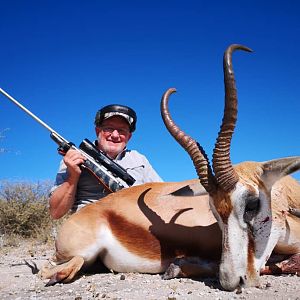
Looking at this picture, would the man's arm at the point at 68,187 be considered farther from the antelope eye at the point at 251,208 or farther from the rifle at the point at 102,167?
the antelope eye at the point at 251,208

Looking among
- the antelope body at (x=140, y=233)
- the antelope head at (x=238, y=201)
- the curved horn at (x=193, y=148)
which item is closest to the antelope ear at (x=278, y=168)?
the antelope head at (x=238, y=201)

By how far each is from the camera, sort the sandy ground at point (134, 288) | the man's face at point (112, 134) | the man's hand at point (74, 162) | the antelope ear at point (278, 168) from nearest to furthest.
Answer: the sandy ground at point (134, 288) → the antelope ear at point (278, 168) → the man's hand at point (74, 162) → the man's face at point (112, 134)

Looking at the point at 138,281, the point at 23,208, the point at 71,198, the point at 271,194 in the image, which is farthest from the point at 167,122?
the point at 23,208

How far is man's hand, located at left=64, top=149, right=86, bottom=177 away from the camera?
603cm

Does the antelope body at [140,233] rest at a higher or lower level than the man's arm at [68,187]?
lower

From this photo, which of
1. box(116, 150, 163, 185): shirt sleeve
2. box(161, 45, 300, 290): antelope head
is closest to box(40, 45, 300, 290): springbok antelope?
box(161, 45, 300, 290): antelope head

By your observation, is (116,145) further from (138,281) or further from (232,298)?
(232,298)

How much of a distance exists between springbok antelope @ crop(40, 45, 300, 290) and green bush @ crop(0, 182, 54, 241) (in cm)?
602

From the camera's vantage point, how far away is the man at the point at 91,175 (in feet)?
20.0

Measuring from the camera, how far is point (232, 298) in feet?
11.5

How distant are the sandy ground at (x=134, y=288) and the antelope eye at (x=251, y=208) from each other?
2.01 ft

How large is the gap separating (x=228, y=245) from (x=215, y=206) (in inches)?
17.0

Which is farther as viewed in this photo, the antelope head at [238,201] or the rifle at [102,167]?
the rifle at [102,167]

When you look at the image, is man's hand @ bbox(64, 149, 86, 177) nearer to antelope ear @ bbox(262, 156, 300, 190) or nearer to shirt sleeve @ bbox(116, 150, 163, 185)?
shirt sleeve @ bbox(116, 150, 163, 185)
